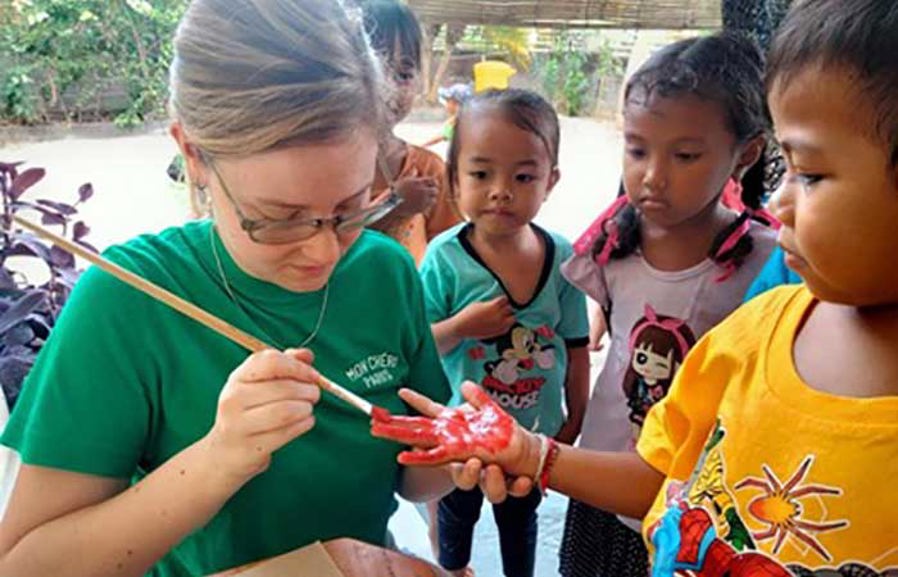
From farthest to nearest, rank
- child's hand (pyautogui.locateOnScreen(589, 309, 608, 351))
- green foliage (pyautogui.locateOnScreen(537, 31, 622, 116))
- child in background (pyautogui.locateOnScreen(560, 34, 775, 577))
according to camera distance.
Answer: green foliage (pyautogui.locateOnScreen(537, 31, 622, 116)), child's hand (pyautogui.locateOnScreen(589, 309, 608, 351)), child in background (pyautogui.locateOnScreen(560, 34, 775, 577))

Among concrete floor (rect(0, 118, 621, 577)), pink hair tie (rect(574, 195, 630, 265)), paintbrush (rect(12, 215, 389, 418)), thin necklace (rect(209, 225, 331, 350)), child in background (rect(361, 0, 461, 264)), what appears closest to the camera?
paintbrush (rect(12, 215, 389, 418))

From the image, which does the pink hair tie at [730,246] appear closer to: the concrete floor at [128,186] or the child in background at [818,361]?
the child in background at [818,361]

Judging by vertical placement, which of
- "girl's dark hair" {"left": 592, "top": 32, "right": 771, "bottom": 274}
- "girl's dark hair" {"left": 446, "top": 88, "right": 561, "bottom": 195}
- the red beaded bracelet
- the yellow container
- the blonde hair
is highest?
the yellow container

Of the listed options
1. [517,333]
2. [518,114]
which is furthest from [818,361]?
[518,114]

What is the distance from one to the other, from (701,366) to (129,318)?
71cm

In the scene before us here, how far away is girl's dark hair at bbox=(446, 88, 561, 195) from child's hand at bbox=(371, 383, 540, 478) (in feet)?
2.76

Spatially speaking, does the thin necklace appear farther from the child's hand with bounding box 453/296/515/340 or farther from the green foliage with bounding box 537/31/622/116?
the green foliage with bounding box 537/31/622/116

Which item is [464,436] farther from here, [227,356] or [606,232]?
[606,232]

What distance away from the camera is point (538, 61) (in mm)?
3662

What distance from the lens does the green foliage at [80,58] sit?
211 cm

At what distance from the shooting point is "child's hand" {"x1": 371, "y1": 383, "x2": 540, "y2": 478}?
0.97 m

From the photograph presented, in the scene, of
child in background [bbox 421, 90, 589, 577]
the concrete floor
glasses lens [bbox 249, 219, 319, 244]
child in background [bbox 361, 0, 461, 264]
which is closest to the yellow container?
the concrete floor

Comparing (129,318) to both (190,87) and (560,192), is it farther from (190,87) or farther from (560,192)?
(560,192)

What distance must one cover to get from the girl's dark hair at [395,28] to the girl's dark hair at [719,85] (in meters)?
0.62
